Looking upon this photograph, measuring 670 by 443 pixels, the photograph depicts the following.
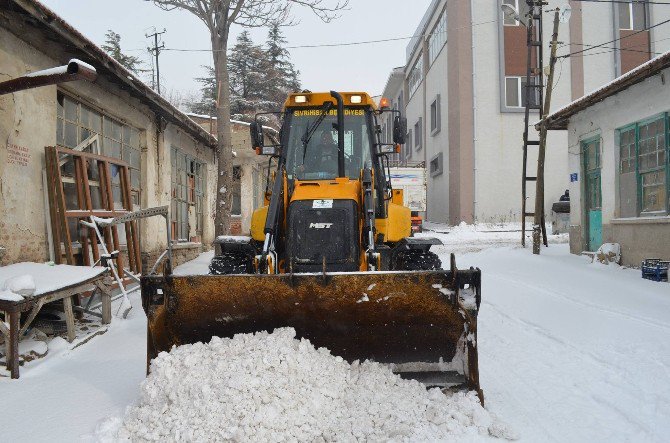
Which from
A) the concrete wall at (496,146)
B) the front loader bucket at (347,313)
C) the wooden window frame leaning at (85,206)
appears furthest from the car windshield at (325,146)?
the concrete wall at (496,146)

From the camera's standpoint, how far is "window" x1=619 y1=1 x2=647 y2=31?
22.0m

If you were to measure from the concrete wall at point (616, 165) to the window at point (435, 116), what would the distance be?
12356mm

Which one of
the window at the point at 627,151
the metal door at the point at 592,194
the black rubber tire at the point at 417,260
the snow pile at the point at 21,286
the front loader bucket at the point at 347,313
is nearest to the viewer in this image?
the front loader bucket at the point at 347,313

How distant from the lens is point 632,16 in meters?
22.1

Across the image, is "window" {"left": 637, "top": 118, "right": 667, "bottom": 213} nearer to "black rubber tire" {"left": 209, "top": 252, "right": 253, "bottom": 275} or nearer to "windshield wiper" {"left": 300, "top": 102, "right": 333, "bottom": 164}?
"windshield wiper" {"left": 300, "top": 102, "right": 333, "bottom": 164}

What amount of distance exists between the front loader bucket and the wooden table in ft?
4.26

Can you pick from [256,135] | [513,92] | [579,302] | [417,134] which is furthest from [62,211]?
[417,134]

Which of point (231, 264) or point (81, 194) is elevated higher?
point (81, 194)

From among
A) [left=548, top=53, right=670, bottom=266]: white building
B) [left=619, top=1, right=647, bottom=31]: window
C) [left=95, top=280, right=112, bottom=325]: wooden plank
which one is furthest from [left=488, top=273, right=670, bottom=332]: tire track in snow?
[left=619, top=1, right=647, bottom=31]: window

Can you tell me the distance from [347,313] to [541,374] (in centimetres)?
182

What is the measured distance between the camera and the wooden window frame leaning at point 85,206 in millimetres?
6219

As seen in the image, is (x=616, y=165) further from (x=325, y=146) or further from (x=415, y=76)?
(x=415, y=76)

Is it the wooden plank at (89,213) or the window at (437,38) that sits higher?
the window at (437,38)

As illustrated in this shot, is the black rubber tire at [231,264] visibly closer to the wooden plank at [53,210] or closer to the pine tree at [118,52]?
the wooden plank at [53,210]
